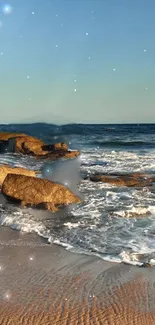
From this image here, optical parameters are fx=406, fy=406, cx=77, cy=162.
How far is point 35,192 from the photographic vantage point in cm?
980

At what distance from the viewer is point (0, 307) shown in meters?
4.12

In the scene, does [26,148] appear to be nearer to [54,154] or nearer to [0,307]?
[54,154]

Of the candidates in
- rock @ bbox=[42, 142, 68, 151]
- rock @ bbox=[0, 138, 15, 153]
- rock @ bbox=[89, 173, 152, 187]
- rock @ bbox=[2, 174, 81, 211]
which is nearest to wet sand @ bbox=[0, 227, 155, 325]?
rock @ bbox=[2, 174, 81, 211]

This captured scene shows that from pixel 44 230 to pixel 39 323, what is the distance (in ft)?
12.1

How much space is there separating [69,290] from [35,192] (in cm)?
531

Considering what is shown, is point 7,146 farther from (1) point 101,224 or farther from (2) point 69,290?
(2) point 69,290

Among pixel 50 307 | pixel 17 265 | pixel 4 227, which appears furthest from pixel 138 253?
pixel 4 227

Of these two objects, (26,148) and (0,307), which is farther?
(26,148)

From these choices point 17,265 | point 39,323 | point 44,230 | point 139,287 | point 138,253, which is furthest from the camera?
point 44,230

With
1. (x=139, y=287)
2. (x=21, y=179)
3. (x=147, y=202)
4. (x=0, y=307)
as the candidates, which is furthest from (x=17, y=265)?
(x=147, y=202)

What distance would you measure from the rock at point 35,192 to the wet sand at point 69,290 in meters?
3.46

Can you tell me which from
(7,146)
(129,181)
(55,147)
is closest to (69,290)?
(129,181)

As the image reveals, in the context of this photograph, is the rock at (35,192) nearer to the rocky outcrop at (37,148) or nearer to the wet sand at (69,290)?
the wet sand at (69,290)

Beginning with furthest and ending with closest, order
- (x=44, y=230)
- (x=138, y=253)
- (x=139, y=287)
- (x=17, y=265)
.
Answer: (x=44, y=230)
(x=138, y=253)
(x=17, y=265)
(x=139, y=287)
